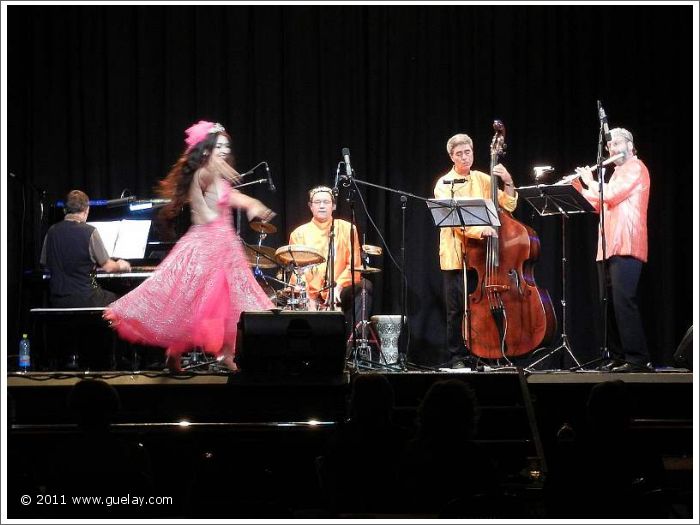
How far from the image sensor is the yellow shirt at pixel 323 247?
25.8 ft

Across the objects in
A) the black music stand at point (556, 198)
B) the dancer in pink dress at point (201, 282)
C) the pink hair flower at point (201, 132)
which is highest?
the pink hair flower at point (201, 132)

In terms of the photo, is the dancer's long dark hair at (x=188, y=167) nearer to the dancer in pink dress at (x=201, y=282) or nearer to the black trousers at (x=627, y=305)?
the dancer in pink dress at (x=201, y=282)

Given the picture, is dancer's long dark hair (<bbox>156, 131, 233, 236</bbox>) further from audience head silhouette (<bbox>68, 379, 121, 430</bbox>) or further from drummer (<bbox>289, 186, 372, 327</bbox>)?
drummer (<bbox>289, 186, 372, 327</bbox>)

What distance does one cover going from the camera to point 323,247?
315 inches

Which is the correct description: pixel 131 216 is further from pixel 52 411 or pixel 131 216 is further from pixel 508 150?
pixel 508 150

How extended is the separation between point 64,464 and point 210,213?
94.6 inches

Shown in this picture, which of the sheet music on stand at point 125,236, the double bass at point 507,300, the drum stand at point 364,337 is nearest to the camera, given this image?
the double bass at point 507,300

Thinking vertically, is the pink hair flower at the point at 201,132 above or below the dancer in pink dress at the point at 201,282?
above

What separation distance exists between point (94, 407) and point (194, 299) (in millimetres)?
1899

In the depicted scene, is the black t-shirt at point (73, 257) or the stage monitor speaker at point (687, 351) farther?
the black t-shirt at point (73, 257)

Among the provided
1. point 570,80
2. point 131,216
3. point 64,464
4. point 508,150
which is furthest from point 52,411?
point 570,80

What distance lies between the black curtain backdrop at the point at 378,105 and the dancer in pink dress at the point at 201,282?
10.4ft

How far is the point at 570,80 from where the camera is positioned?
28.1 ft

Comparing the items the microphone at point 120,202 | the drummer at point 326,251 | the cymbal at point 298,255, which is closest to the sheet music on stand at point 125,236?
the microphone at point 120,202
